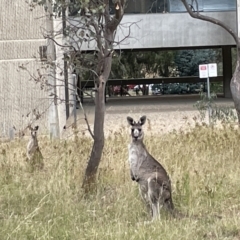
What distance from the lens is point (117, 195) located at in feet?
23.9

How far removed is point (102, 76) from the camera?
7672 millimetres

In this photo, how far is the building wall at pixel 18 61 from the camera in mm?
17219

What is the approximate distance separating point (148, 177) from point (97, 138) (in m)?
1.39

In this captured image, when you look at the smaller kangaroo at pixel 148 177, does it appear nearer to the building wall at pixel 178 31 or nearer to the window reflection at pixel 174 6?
the building wall at pixel 178 31

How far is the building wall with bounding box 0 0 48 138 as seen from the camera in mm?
17219

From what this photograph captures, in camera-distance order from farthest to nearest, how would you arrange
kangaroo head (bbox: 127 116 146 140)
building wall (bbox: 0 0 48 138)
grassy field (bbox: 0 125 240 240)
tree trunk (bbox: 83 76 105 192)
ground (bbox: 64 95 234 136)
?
1. building wall (bbox: 0 0 48 138)
2. ground (bbox: 64 95 234 136)
3. tree trunk (bbox: 83 76 105 192)
4. kangaroo head (bbox: 127 116 146 140)
5. grassy field (bbox: 0 125 240 240)

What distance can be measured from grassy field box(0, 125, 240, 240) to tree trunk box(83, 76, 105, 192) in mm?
153

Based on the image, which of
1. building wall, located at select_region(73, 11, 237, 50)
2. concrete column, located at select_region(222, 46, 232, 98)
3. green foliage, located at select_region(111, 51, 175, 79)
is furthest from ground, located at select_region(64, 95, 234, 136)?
green foliage, located at select_region(111, 51, 175, 79)

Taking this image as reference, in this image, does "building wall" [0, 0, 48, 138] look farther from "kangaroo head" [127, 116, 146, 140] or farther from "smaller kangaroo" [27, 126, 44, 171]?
"kangaroo head" [127, 116, 146, 140]

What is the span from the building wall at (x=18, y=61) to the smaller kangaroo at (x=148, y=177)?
398 inches

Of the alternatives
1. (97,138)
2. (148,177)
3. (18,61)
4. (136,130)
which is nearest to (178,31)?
(18,61)

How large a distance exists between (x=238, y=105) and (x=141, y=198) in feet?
17.1

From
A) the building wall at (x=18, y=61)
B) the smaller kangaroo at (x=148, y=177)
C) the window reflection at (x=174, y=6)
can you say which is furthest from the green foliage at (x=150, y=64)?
the smaller kangaroo at (x=148, y=177)

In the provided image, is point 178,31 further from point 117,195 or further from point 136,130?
point 117,195
